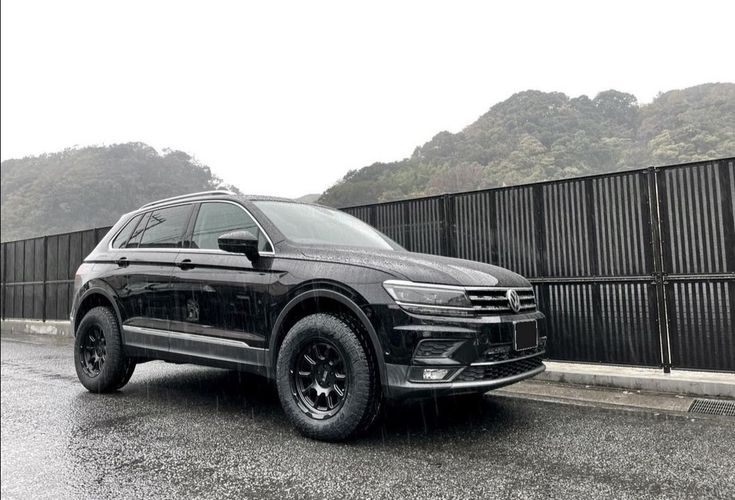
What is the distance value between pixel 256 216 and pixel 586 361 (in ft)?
12.9

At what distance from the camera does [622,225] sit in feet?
18.1

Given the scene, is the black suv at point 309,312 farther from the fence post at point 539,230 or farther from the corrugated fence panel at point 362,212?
the corrugated fence panel at point 362,212

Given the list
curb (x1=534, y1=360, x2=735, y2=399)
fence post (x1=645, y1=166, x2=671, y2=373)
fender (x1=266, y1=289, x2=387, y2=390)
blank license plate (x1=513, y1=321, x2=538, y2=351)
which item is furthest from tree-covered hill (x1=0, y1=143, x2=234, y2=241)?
blank license plate (x1=513, y1=321, x2=538, y2=351)

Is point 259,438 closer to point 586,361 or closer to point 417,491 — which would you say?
point 417,491

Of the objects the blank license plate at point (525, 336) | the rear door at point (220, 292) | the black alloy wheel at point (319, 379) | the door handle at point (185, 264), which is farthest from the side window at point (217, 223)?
the blank license plate at point (525, 336)

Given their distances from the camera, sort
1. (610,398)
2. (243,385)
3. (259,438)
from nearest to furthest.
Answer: (259,438)
(610,398)
(243,385)

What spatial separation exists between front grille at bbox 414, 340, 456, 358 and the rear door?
4.04 ft

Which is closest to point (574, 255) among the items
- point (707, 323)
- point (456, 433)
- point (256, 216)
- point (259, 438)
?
point (707, 323)

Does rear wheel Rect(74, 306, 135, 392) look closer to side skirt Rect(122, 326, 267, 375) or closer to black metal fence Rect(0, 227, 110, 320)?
side skirt Rect(122, 326, 267, 375)

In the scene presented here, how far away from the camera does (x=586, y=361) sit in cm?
564

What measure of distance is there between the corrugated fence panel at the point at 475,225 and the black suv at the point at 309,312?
Answer: 6.58 ft

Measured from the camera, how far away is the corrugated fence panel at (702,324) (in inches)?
193

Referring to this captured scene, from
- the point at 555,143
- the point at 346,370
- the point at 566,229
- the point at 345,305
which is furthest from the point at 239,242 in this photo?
the point at 555,143

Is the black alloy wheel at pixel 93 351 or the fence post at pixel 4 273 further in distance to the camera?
the fence post at pixel 4 273
